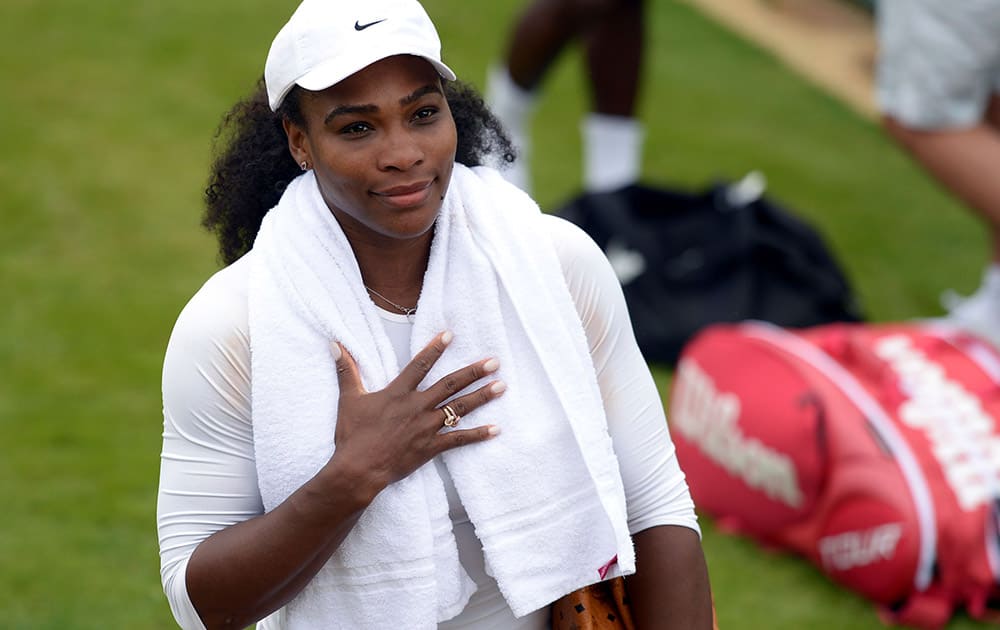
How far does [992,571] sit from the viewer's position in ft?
11.9

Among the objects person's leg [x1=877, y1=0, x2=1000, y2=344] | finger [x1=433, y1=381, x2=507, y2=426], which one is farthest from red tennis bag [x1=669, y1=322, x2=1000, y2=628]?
finger [x1=433, y1=381, x2=507, y2=426]

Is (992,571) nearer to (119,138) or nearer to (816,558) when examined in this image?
(816,558)

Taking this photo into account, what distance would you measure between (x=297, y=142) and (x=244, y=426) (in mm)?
432

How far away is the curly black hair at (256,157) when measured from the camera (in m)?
2.18

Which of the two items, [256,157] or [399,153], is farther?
[256,157]

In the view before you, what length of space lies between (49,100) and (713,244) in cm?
389

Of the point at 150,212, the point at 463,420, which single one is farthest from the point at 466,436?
the point at 150,212

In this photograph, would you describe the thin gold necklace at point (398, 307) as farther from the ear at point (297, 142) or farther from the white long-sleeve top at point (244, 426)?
the ear at point (297, 142)

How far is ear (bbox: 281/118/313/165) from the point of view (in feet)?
6.73

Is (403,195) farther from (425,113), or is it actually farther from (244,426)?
(244,426)

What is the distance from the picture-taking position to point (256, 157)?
2.18 meters

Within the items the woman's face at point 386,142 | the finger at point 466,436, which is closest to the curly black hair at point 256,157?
the woman's face at point 386,142

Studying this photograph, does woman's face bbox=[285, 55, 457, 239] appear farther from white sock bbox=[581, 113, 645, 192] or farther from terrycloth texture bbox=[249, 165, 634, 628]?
white sock bbox=[581, 113, 645, 192]

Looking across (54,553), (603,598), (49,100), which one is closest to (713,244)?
(54,553)
